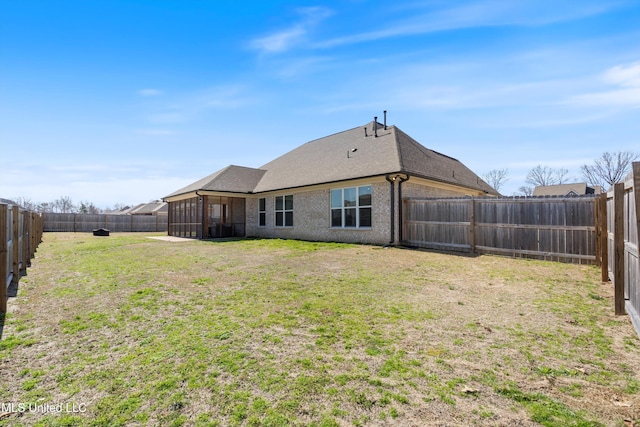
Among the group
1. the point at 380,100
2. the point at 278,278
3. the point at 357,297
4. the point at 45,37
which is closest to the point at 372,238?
the point at 278,278

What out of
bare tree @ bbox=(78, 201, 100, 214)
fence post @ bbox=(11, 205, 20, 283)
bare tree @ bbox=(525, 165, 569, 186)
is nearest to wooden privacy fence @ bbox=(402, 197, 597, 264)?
fence post @ bbox=(11, 205, 20, 283)

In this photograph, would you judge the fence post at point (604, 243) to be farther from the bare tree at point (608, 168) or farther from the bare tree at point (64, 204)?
the bare tree at point (64, 204)

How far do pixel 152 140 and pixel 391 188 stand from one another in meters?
15.1

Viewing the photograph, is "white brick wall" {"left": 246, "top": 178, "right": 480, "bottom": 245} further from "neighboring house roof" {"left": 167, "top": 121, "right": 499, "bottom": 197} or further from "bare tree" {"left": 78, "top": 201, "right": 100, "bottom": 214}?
"bare tree" {"left": 78, "top": 201, "right": 100, "bottom": 214}

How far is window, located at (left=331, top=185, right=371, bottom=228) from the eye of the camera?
13406mm

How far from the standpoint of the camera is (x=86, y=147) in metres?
17.5

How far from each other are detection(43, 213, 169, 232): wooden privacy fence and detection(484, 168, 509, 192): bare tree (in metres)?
53.9

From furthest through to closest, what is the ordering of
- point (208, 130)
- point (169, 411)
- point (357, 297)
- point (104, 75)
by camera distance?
point (208, 130) < point (104, 75) < point (357, 297) < point (169, 411)

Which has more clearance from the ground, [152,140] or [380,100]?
[380,100]

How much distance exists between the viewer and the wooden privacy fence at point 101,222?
29906mm

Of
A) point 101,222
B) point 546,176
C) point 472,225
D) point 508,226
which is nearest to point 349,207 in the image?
point 472,225

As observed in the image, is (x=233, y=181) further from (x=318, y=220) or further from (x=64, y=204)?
(x=64, y=204)

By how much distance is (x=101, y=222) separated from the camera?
31.2m

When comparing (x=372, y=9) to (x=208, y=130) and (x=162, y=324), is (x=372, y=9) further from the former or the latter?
(x=208, y=130)
